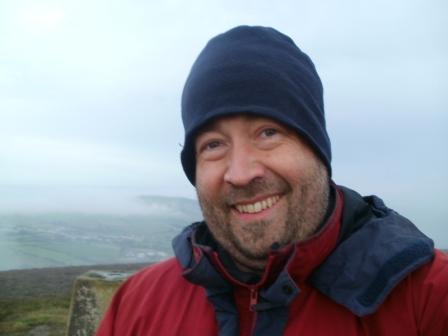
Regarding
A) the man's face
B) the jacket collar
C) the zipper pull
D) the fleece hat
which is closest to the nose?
the man's face

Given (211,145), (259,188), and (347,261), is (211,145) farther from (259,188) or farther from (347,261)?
(347,261)

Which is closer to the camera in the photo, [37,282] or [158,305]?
[158,305]

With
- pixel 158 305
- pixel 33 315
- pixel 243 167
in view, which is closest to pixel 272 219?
pixel 243 167

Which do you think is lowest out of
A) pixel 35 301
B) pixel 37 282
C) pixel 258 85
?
pixel 35 301

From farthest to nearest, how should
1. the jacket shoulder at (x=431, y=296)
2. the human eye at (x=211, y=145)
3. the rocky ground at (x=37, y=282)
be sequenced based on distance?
the rocky ground at (x=37, y=282)
the human eye at (x=211, y=145)
the jacket shoulder at (x=431, y=296)

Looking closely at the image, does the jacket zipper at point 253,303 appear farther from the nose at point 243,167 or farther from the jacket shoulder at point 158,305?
the nose at point 243,167

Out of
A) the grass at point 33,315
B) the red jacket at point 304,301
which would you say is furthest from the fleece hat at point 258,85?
the grass at point 33,315

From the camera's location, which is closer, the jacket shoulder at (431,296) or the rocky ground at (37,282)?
the jacket shoulder at (431,296)
